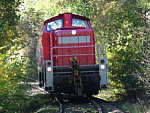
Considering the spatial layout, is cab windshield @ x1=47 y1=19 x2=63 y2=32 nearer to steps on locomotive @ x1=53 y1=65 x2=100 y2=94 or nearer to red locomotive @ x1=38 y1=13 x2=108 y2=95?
red locomotive @ x1=38 y1=13 x2=108 y2=95

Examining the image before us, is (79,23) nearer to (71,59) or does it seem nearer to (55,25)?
(55,25)

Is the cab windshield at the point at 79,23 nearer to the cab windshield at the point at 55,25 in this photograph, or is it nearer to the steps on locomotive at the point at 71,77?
the cab windshield at the point at 55,25

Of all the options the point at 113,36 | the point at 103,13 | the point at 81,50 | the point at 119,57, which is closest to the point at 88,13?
the point at 103,13

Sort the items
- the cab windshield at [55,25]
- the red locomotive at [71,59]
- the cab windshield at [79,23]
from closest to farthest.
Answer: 1. the red locomotive at [71,59]
2. the cab windshield at [55,25]
3. the cab windshield at [79,23]

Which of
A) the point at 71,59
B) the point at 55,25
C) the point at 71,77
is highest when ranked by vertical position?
the point at 55,25

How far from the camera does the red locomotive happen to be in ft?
34.2

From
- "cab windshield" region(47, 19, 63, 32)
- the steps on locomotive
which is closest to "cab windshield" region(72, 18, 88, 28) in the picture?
"cab windshield" region(47, 19, 63, 32)

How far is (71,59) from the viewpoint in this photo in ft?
35.9

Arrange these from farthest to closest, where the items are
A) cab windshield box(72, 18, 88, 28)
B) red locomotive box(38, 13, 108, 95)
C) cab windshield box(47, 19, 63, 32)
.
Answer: cab windshield box(72, 18, 88, 28) → cab windshield box(47, 19, 63, 32) → red locomotive box(38, 13, 108, 95)

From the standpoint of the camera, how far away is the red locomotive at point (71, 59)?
10414 mm

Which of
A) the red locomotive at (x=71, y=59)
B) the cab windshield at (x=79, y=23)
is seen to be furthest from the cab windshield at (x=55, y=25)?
the cab windshield at (x=79, y=23)

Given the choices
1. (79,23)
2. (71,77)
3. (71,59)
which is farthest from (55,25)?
(71,77)

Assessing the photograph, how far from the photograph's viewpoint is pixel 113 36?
1631cm

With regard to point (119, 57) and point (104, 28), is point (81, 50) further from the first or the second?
point (104, 28)
